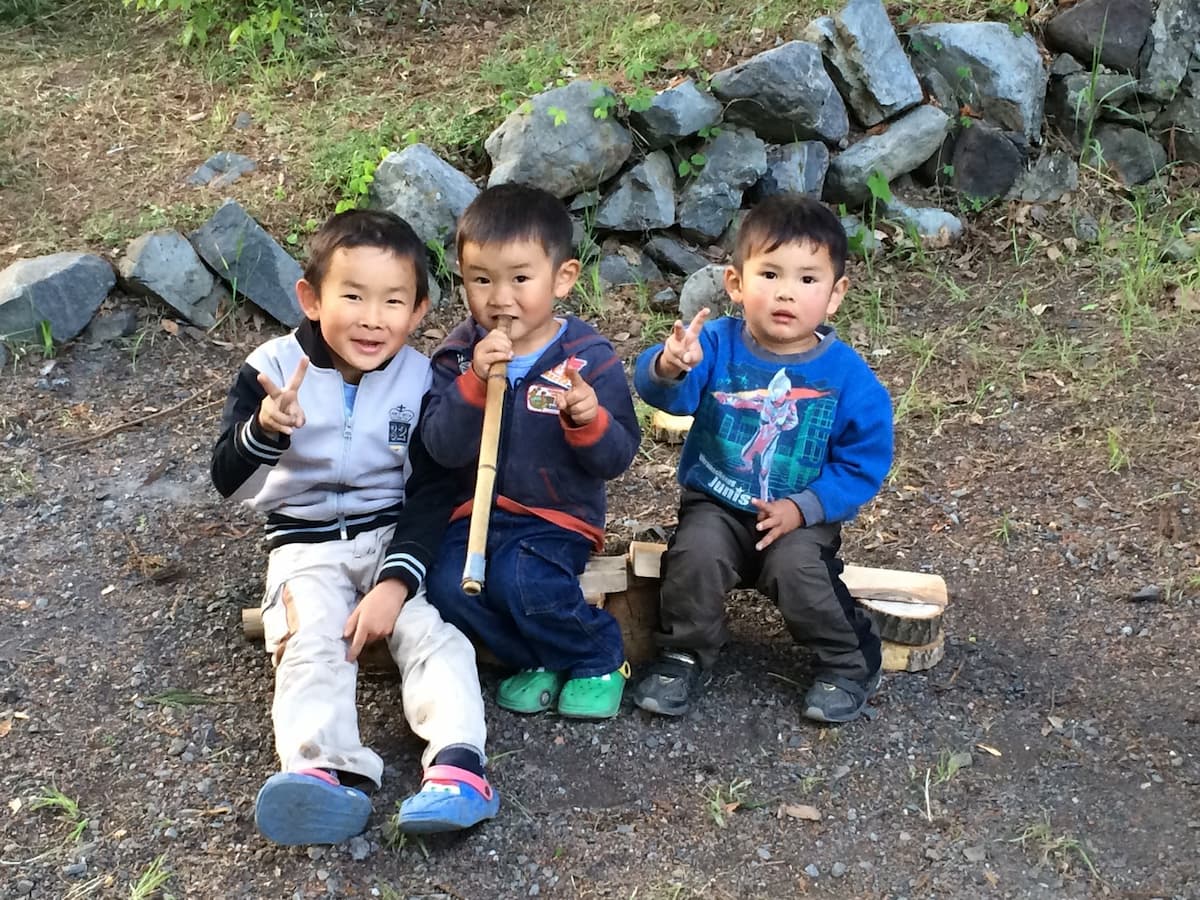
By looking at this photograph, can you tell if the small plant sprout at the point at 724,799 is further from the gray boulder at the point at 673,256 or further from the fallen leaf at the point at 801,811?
the gray boulder at the point at 673,256

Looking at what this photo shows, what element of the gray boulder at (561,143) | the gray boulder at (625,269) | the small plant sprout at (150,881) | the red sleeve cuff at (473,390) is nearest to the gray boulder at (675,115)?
the gray boulder at (561,143)

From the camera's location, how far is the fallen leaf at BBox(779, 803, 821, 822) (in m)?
2.62

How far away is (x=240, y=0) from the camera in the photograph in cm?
600

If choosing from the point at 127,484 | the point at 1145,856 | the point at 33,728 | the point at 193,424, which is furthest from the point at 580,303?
the point at 1145,856

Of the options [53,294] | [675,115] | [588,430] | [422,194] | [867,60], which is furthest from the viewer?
[867,60]

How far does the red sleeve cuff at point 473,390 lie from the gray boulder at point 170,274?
236 cm

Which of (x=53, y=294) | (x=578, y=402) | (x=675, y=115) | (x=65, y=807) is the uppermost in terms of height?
(x=675, y=115)

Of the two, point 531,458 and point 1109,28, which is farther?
point 1109,28

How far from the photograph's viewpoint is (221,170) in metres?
5.23

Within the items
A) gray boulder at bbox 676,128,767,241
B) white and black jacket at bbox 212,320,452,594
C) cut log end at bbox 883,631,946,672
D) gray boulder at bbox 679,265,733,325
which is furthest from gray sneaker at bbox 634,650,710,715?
gray boulder at bbox 676,128,767,241

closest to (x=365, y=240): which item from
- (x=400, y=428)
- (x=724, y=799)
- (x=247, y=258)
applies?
(x=400, y=428)

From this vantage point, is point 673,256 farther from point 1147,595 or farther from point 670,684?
point 670,684

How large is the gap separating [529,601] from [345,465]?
55 centimetres

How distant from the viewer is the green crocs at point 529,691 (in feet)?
9.57
